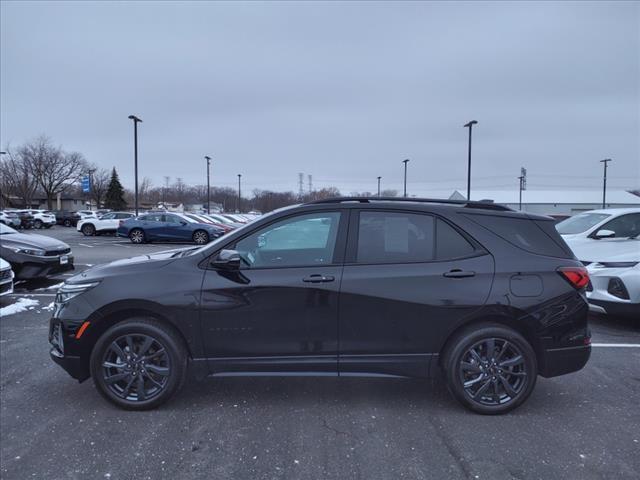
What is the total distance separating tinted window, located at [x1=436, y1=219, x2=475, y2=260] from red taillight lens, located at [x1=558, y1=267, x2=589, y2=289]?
756 millimetres

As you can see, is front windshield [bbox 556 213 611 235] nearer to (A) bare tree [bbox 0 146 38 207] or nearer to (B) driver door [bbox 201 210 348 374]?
(B) driver door [bbox 201 210 348 374]

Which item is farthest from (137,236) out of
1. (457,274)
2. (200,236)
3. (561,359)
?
(561,359)

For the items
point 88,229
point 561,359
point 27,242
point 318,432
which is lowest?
point 318,432

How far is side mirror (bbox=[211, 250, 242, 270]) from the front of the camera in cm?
346

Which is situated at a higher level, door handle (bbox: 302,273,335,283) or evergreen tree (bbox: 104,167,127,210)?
evergreen tree (bbox: 104,167,127,210)

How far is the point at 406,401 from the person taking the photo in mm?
3848

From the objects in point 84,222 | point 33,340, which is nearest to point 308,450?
point 33,340

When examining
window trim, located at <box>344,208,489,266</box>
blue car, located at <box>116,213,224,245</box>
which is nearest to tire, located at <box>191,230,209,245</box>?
blue car, located at <box>116,213,224,245</box>

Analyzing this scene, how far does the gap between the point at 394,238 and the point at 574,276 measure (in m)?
1.50

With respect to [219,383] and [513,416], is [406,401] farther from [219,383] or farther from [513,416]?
[219,383]

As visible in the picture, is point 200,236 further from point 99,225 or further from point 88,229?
point 88,229

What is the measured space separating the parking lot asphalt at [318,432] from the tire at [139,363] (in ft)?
0.51

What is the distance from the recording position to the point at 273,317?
3.52 meters

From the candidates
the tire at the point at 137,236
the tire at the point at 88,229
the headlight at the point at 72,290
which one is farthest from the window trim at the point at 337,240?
the tire at the point at 88,229
